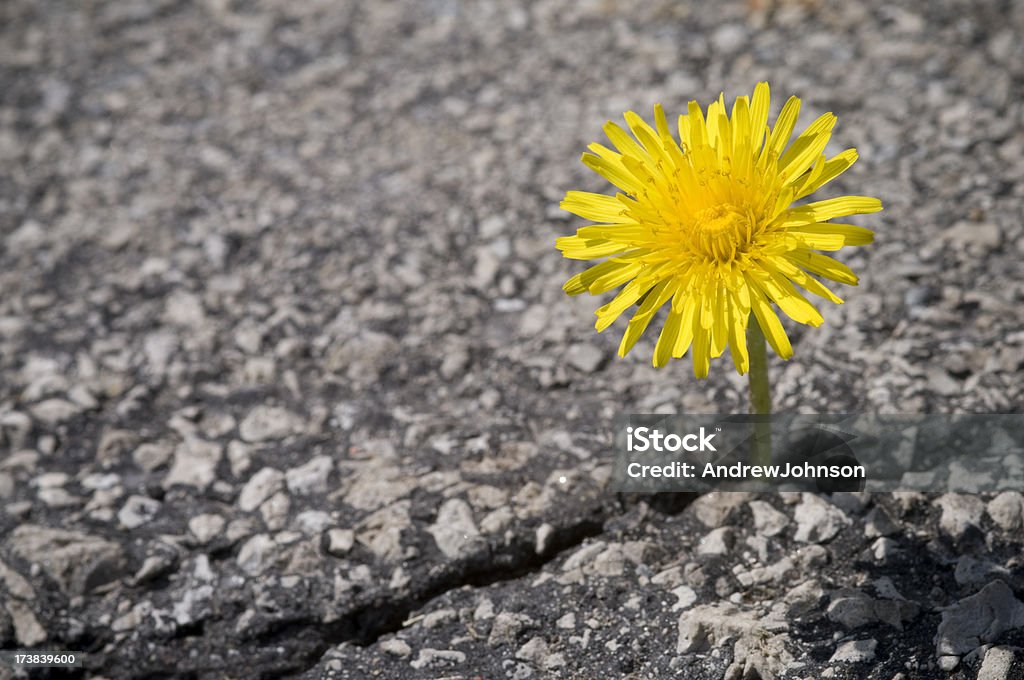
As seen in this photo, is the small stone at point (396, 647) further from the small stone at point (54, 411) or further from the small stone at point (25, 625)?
the small stone at point (54, 411)

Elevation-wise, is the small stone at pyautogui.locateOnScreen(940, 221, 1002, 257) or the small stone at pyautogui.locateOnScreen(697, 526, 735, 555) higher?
the small stone at pyautogui.locateOnScreen(940, 221, 1002, 257)

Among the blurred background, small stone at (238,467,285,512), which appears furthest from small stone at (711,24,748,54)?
small stone at (238,467,285,512)

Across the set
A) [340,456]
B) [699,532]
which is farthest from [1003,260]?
[340,456]

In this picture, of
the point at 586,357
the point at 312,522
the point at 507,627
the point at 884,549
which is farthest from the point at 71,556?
the point at 884,549

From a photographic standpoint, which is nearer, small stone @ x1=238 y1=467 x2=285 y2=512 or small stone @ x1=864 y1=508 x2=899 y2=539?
small stone @ x1=864 y1=508 x2=899 y2=539

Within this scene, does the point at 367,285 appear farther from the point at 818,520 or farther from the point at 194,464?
the point at 818,520

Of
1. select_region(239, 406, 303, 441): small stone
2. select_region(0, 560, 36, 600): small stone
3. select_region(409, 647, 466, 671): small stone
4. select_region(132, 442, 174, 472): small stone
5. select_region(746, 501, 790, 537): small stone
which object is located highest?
select_region(239, 406, 303, 441): small stone

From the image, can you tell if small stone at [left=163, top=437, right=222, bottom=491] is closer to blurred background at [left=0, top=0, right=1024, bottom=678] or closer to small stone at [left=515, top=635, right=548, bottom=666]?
blurred background at [left=0, top=0, right=1024, bottom=678]

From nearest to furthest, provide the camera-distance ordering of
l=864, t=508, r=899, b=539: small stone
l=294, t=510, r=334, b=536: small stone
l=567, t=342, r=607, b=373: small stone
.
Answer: l=864, t=508, r=899, b=539: small stone, l=294, t=510, r=334, b=536: small stone, l=567, t=342, r=607, b=373: small stone
